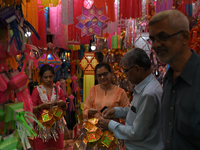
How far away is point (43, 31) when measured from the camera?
2932mm

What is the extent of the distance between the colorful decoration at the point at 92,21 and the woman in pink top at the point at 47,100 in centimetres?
80

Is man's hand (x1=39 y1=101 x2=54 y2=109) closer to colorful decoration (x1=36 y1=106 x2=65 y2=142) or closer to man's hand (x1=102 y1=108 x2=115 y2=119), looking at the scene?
colorful decoration (x1=36 y1=106 x2=65 y2=142)

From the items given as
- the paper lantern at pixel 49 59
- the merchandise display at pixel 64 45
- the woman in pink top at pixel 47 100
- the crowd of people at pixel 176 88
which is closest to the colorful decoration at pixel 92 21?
the merchandise display at pixel 64 45

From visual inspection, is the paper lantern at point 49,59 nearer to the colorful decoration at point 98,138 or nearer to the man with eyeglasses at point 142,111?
the colorful decoration at point 98,138

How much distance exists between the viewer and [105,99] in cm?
210

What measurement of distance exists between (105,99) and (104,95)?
6cm

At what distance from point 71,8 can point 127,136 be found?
6.59ft

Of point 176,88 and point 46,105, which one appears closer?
point 176,88

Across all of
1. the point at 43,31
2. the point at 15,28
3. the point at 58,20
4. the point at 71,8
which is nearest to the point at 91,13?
the point at 71,8

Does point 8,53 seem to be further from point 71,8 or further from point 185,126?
point 71,8

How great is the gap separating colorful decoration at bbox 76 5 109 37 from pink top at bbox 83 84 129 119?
1.04 m

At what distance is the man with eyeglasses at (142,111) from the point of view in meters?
1.20

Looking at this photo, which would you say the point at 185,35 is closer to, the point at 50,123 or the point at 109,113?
the point at 109,113

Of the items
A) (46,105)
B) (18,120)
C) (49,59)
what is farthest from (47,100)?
(18,120)
